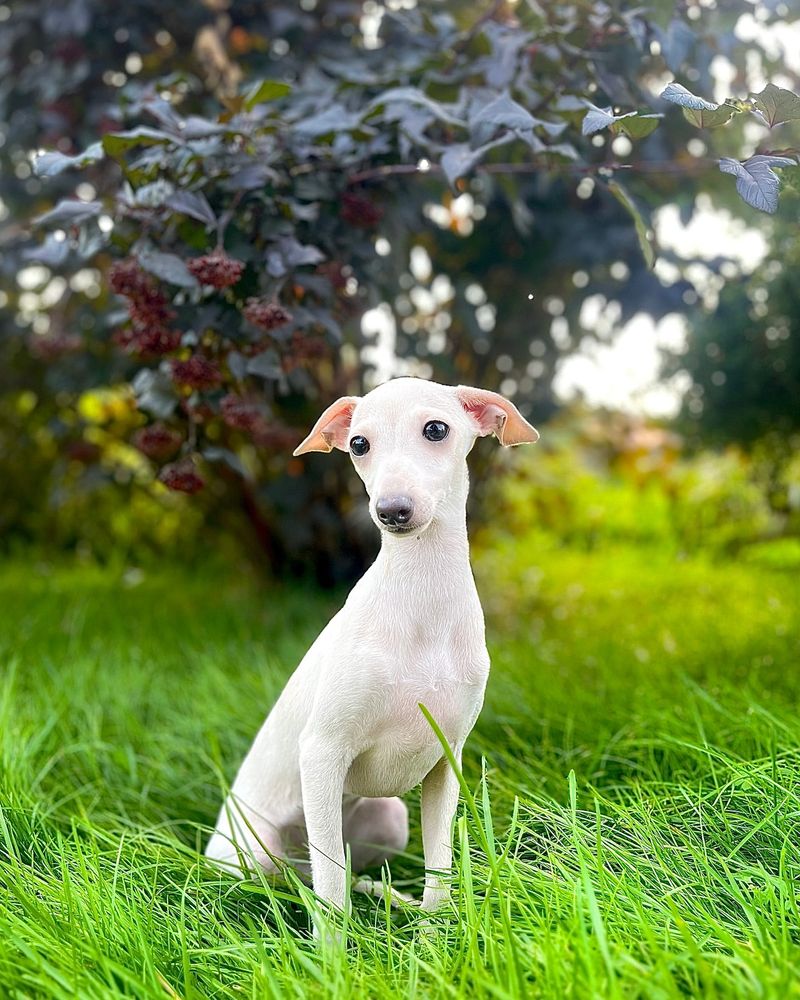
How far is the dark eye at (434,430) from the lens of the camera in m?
1.41

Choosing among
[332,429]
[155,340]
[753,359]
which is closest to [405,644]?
[332,429]

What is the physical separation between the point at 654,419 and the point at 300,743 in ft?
14.8

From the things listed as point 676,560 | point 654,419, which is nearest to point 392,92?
point 676,560

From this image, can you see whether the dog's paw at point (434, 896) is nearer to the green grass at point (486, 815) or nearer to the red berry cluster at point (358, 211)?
the green grass at point (486, 815)

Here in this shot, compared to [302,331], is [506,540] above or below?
below

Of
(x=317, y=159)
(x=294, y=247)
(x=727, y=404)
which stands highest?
(x=317, y=159)

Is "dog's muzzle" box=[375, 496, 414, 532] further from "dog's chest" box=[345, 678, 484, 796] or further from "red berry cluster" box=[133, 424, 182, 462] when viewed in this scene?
"red berry cluster" box=[133, 424, 182, 462]

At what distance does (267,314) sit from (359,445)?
49cm

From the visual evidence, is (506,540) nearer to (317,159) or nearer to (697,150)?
(697,150)

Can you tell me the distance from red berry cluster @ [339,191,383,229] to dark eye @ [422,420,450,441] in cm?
95

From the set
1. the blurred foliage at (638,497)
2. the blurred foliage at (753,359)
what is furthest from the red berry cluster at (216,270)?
the blurred foliage at (638,497)

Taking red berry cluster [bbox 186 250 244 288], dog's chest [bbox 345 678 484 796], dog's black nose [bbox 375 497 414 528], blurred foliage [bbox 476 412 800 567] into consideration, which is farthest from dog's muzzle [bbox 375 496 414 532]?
blurred foliage [bbox 476 412 800 567]

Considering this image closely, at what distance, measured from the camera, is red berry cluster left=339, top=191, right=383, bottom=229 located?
7.17 ft

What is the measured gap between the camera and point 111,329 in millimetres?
3002
